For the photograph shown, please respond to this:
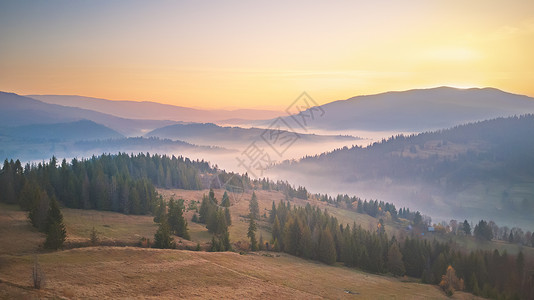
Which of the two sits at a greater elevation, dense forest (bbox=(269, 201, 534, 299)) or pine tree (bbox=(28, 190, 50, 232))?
pine tree (bbox=(28, 190, 50, 232))

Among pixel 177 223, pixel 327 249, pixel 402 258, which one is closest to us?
pixel 177 223

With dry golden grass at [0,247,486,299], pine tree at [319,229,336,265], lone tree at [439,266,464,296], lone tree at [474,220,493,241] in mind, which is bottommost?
lone tree at [474,220,493,241]

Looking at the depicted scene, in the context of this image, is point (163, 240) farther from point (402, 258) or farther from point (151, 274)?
point (402, 258)

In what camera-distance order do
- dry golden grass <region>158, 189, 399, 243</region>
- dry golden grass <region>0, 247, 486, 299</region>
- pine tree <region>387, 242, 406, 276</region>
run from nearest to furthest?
dry golden grass <region>0, 247, 486, 299</region>
pine tree <region>387, 242, 406, 276</region>
dry golden grass <region>158, 189, 399, 243</region>

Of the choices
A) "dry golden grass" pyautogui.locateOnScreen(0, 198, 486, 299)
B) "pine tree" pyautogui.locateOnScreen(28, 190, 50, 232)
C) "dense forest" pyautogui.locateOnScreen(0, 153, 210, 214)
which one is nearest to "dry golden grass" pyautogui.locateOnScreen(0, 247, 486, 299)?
"dry golden grass" pyautogui.locateOnScreen(0, 198, 486, 299)

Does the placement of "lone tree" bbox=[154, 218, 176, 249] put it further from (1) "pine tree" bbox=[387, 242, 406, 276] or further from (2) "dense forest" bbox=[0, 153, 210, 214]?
(1) "pine tree" bbox=[387, 242, 406, 276]

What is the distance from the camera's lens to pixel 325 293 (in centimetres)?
5228

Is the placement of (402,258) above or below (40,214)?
below

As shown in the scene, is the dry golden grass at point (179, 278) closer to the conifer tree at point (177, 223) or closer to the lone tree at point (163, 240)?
the lone tree at point (163, 240)

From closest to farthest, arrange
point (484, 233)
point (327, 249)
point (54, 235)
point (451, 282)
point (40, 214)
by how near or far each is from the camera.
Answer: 1. point (54, 235)
2. point (40, 214)
3. point (451, 282)
4. point (327, 249)
5. point (484, 233)

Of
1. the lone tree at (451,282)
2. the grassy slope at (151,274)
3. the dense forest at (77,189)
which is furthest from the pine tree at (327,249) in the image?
the dense forest at (77,189)

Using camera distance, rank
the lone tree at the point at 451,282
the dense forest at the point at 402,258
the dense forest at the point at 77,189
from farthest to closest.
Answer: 1. the dense forest at the point at 402,258
2. the dense forest at the point at 77,189
3. the lone tree at the point at 451,282

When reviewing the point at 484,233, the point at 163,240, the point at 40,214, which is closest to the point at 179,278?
the point at 163,240

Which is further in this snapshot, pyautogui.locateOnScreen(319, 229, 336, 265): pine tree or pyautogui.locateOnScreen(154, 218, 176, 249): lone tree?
pyautogui.locateOnScreen(319, 229, 336, 265): pine tree
